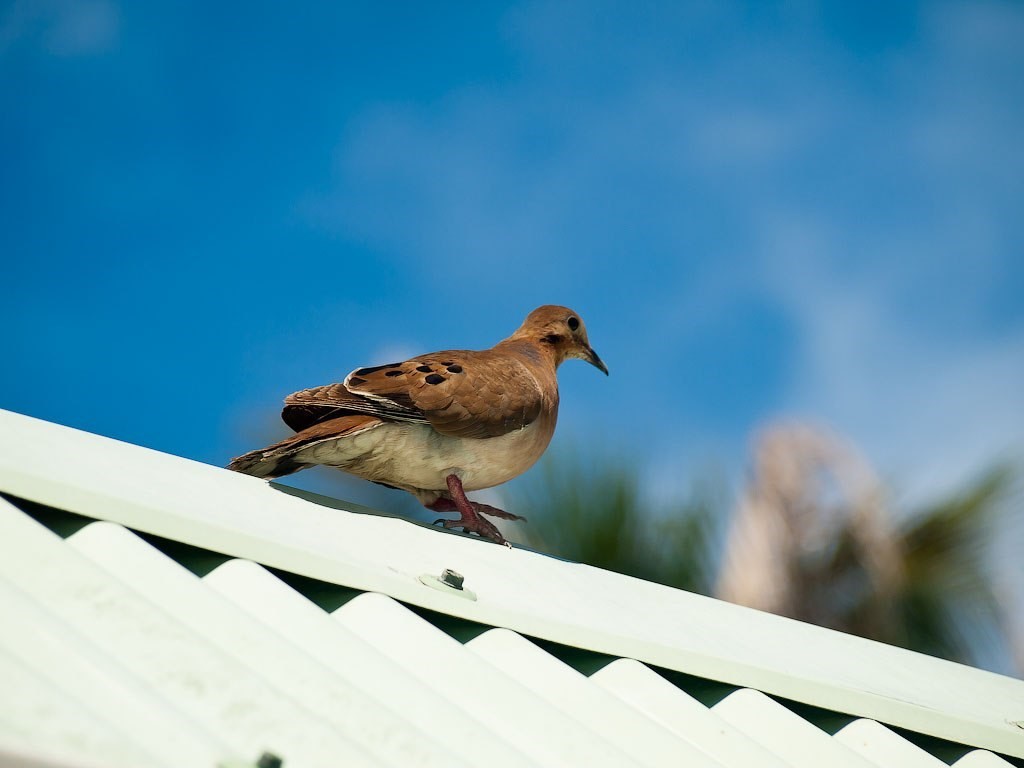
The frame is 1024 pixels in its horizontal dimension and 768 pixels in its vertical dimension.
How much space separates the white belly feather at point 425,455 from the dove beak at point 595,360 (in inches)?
48.3

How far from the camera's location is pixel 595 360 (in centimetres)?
542

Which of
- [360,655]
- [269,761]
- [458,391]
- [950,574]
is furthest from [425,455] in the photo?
[950,574]

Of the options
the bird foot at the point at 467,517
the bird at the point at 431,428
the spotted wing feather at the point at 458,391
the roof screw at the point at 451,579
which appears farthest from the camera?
the bird foot at the point at 467,517

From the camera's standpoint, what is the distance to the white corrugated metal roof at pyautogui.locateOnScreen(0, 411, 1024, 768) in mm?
1364

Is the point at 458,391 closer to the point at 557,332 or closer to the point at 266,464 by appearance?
the point at 266,464

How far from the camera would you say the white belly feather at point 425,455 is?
3.62 m

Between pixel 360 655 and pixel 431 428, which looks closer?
pixel 360 655

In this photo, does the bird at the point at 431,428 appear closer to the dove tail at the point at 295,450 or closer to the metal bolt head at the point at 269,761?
the dove tail at the point at 295,450

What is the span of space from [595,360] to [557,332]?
32 cm

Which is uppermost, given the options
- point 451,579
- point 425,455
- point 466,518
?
point 425,455

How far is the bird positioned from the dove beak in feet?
3.34

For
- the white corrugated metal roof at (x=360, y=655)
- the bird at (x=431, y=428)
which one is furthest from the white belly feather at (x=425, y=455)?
the white corrugated metal roof at (x=360, y=655)

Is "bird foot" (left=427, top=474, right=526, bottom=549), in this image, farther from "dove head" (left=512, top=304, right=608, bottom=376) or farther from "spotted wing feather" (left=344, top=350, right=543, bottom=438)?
"dove head" (left=512, top=304, right=608, bottom=376)

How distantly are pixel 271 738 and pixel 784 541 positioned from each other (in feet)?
23.4
